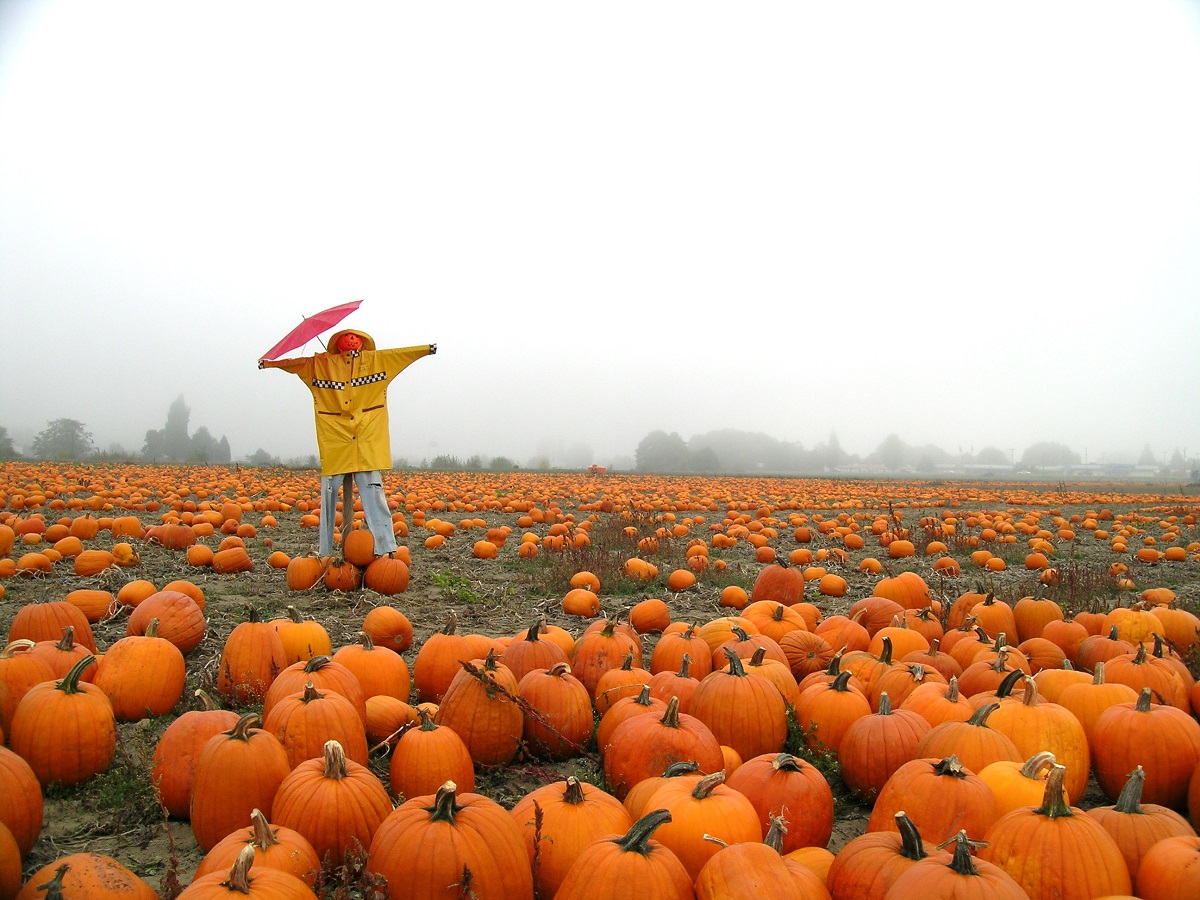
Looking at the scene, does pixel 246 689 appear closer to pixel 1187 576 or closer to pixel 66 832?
pixel 66 832

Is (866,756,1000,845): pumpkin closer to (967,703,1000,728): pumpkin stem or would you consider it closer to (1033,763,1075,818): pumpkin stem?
(1033,763,1075,818): pumpkin stem

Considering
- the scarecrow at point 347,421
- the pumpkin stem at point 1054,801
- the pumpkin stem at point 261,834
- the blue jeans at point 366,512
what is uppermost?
the scarecrow at point 347,421

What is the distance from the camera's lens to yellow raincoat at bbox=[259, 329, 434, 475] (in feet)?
23.6

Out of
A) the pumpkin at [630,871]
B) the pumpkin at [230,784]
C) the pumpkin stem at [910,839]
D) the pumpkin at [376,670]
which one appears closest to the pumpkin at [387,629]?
the pumpkin at [376,670]

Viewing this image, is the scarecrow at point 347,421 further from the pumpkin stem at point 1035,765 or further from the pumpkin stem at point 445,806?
the pumpkin stem at point 1035,765

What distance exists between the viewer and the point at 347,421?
7223 mm

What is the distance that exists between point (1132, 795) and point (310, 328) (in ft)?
21.4

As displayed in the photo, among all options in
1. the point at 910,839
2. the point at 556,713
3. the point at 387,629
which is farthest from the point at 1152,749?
the point at 387,629

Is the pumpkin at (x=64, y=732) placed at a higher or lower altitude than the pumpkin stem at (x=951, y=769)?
lower

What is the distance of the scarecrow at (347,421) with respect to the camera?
7.19 m

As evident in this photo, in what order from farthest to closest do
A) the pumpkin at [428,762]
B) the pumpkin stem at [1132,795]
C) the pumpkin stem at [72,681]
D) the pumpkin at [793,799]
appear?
the pumpkin stem at [72,681] < the pumpkin at [428,762] < the pumpkin at [793,799] < the pumpkin stem at [1132,795]

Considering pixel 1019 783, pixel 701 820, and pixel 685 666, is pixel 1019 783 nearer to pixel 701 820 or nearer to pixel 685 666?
pixel 701 820

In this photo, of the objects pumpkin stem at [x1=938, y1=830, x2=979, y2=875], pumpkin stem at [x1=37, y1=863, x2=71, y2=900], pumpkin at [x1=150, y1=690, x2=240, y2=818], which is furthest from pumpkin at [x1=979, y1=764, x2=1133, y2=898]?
pumpkin at [x1=150, y1=690, x2=240, y2=818]

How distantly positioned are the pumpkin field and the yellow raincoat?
97 centimetres
